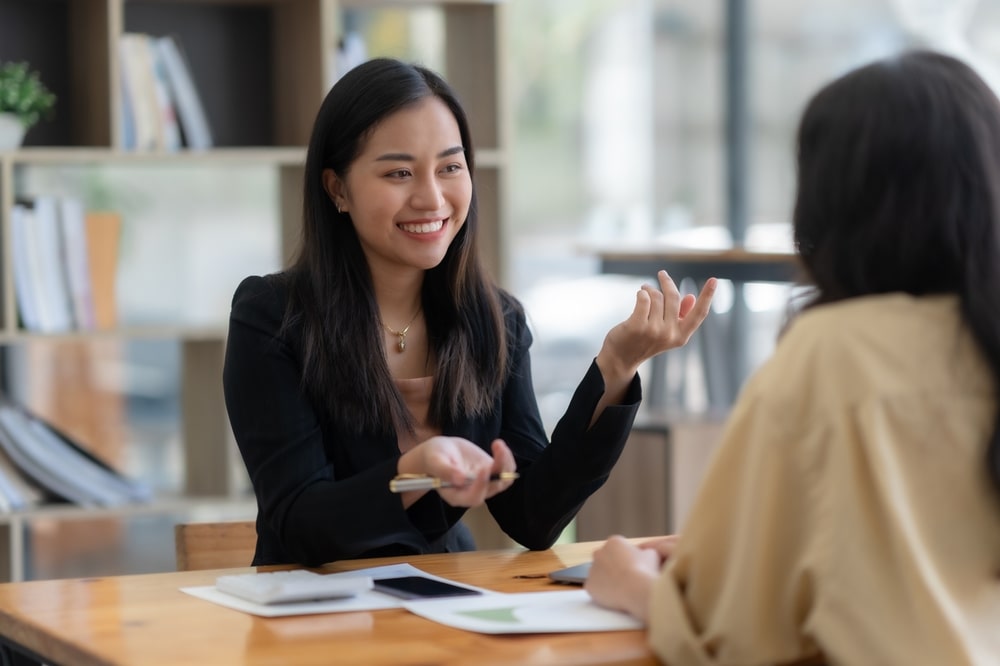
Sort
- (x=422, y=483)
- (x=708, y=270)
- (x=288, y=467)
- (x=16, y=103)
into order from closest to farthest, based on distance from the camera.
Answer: (x=422, y=483) < (x=288, y=467) < (x=16, y=103) < (x=708, y=270)

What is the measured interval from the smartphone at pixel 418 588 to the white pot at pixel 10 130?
194 centimetres

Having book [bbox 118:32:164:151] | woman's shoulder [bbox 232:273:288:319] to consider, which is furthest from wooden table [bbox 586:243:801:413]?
woman's shoulder [bbox 232:273:288:319]

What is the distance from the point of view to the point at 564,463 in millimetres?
2037

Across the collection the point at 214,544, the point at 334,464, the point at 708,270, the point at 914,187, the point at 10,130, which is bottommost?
the point at 214,544

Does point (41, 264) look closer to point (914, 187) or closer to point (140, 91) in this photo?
point (140, 91)

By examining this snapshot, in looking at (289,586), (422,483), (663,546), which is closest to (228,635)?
(289,586)

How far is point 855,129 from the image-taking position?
131 cm

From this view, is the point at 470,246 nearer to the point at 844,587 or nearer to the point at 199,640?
the point at 199,640

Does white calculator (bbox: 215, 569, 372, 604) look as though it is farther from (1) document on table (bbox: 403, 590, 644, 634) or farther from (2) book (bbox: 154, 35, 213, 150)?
(2) book (bbox: 154, 35, 213, 150)

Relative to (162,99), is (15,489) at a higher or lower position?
lower

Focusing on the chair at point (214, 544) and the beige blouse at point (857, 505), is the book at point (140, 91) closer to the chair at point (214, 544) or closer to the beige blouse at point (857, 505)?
the chair at point (214, 544)

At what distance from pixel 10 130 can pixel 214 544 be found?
155 centimetres

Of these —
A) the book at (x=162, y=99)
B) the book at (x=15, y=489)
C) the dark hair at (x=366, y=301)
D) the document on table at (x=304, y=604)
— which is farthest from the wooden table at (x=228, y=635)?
the book at (x=162, y=99)

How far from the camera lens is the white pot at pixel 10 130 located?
3223mm
